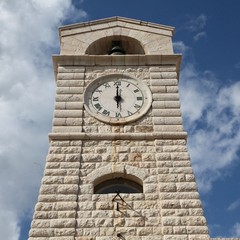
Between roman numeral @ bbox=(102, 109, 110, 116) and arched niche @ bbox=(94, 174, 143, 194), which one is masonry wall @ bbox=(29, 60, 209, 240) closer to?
arched niche @ bbox=(94, 174, 143, 194)

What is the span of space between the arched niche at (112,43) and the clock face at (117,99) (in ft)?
8.05

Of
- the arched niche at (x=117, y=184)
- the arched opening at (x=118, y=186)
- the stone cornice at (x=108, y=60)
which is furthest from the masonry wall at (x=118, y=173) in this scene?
the stone cornice at (x=108, y=60)

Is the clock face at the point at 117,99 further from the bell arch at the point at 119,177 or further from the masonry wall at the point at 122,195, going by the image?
the bell arch at the point at 119,177

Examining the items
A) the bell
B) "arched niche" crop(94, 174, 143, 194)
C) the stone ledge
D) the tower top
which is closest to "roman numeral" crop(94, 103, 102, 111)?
the stone ledge

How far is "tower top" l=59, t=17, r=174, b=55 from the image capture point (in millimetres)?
16047

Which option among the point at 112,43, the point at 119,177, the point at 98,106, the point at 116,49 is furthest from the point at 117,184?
the point at 112,43

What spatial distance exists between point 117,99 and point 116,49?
3.18 meters

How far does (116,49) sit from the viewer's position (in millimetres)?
16531

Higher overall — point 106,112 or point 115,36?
point 115,36

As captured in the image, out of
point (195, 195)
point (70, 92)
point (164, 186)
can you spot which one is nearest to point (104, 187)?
point (164, 186)

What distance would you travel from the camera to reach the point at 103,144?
12602 mm

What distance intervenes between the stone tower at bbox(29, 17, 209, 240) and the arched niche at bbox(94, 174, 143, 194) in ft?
0.09

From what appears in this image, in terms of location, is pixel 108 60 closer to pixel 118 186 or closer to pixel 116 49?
pixel 116 49

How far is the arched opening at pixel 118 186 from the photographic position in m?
11.9
